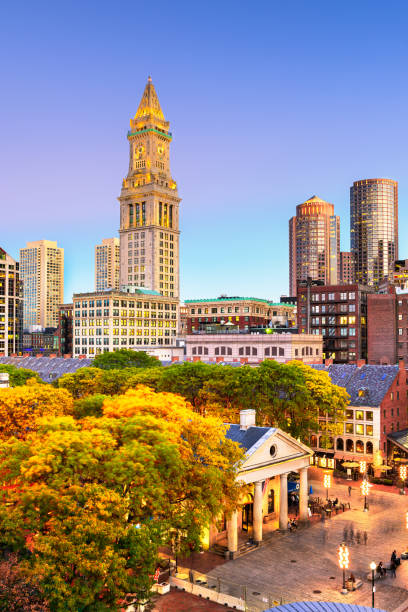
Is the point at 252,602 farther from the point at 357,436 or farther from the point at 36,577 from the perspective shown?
the point at 357,436

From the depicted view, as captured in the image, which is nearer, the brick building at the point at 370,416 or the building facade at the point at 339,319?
the brick building at the point at 370,416

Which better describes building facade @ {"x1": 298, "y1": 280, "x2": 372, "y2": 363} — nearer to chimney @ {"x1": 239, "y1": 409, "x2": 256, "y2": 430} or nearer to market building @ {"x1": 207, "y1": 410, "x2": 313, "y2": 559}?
market building @ {"x1": 207, "y1": 410, "x2": 313, "y2": 559}

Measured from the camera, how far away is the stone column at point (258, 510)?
5041cm

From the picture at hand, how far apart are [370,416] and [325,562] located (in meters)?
37.0

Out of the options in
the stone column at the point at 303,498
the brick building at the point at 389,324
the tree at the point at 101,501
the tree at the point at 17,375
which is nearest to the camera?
→ the tree at the point at 101,501

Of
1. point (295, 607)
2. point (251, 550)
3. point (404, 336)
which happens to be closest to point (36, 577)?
point (295, 607)

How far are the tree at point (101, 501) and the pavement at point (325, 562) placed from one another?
29.7 ft

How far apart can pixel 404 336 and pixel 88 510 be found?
14487 centimetres

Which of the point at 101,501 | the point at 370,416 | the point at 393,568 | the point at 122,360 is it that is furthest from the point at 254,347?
the point at 101,501

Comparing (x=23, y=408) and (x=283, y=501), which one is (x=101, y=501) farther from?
(x=283, y=501)

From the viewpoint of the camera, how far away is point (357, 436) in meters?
82.3

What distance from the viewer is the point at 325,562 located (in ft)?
156

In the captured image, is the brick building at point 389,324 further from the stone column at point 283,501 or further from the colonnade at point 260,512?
the stone column at point 283,501

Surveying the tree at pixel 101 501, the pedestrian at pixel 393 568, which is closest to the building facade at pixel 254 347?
the pedestrian at pixel 393 568
